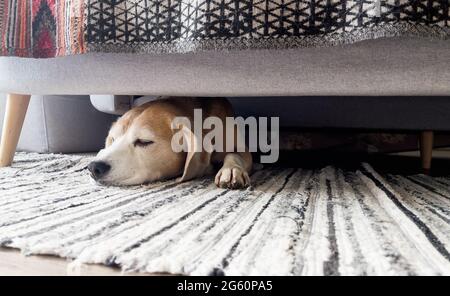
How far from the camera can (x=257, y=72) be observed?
1.12 meters

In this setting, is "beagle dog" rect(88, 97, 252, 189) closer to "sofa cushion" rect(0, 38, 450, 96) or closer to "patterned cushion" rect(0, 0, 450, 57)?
"sofa cushion" rect(0, 38, 450, 96)

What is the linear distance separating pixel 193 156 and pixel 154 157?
12 cm

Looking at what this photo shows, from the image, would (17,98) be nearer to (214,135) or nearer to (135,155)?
(135,155)

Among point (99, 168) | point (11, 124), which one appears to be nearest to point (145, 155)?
point (99, 168)

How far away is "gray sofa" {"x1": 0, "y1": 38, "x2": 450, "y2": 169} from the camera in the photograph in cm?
100

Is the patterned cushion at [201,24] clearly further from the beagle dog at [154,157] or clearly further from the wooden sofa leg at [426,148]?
the wooden sofa leg at [426,148]

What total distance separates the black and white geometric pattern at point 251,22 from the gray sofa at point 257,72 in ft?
0.29

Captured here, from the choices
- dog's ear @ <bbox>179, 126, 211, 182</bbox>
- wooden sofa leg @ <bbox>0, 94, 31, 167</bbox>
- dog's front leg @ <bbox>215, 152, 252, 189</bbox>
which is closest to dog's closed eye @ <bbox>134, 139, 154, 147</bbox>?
dog's ear @ <bbox>179, 126, 211, 182</bbox>

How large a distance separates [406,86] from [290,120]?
1.03 metres

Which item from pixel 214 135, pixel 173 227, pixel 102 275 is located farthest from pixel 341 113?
pixel 102 275

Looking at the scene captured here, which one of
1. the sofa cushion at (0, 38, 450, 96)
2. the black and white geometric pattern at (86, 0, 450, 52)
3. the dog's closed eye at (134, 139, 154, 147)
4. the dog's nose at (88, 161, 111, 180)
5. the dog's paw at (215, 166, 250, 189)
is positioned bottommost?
the dog's paw at (215, 166, 250, 189)

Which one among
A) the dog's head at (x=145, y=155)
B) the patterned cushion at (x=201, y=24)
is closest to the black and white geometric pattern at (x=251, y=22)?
the patterned cushion at (x=201, y=24)

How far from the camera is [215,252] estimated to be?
0.59 metres

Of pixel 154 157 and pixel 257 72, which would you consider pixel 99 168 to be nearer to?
pixel 154 157
